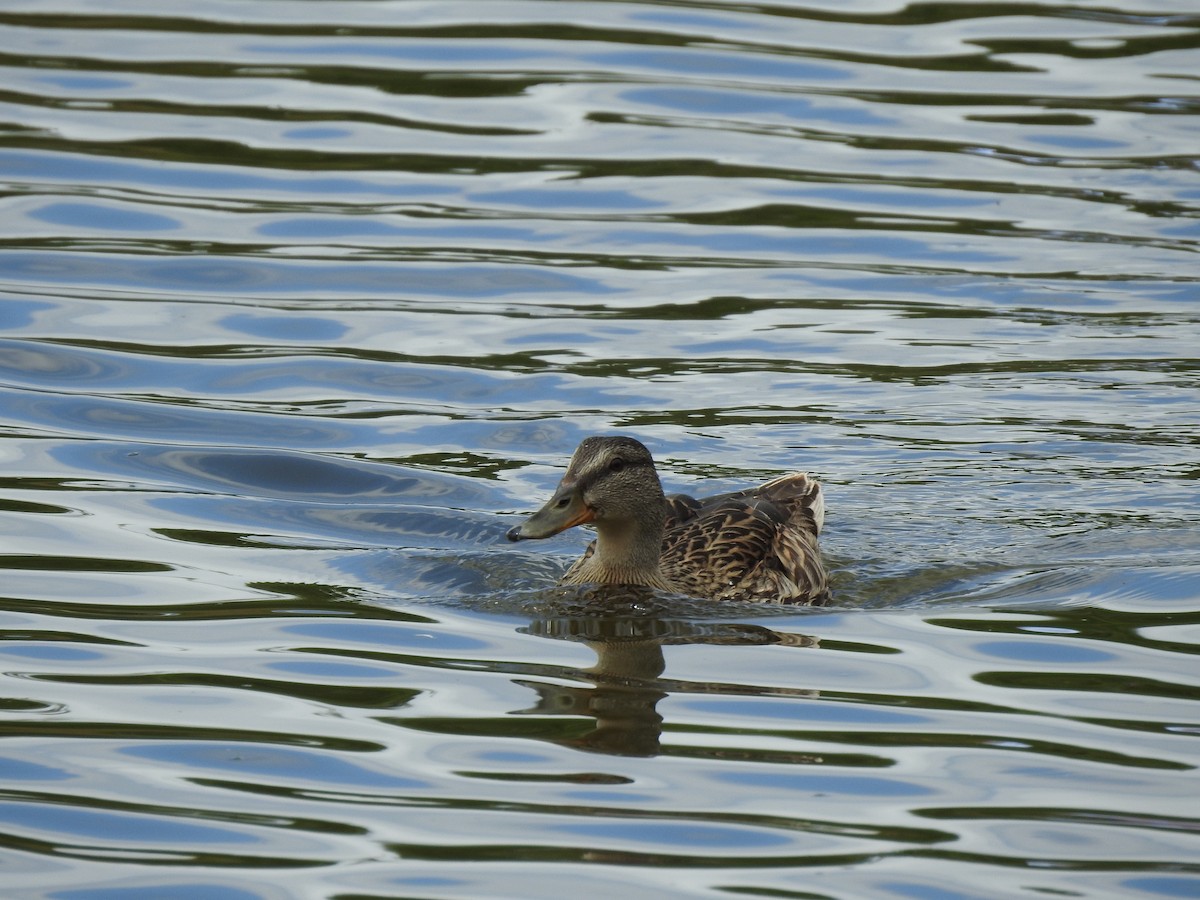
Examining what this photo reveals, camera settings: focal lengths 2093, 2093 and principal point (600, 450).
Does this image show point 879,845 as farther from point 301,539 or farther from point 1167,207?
point 1167,207

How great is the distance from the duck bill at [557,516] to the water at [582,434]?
1.43 ft

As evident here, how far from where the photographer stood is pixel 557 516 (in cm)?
1027

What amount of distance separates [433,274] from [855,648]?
26.3ft

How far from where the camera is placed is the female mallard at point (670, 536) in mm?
10438

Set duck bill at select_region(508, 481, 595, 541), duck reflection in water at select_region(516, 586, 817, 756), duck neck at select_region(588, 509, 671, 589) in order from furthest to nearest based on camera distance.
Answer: duck neck at select_region(588, 509, 671, 589)
duck bill at select_region(508, 481, 595, 541)
duck reflection in water at select_region(516, 586, 817, 756)

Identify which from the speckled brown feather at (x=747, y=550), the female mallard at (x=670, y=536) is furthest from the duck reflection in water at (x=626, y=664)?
the speckled brown feather at (x=747, y=550)

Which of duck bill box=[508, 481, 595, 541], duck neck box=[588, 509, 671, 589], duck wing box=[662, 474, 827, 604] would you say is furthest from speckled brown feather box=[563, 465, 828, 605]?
duck bill box=[508, 481, 595, 541]

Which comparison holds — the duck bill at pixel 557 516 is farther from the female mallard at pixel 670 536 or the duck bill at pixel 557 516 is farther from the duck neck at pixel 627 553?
the duck neck at pixel 627 553

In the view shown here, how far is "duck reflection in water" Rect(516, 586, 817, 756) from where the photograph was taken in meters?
8.34

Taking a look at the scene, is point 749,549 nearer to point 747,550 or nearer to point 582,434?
point 747,550

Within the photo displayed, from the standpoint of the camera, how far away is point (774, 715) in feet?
27.7

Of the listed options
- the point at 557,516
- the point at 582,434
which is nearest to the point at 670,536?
the point at 557,516

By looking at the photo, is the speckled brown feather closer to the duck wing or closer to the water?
the duck wing

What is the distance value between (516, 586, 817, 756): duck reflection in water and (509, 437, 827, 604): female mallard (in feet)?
0.71
